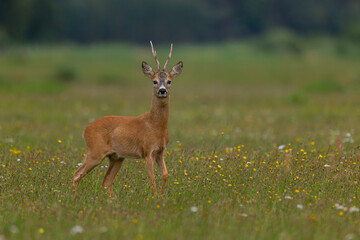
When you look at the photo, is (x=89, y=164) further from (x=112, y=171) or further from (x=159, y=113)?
(x=159, y=113)

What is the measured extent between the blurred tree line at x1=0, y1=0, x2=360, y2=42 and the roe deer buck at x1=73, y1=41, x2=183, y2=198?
7185 centimetres

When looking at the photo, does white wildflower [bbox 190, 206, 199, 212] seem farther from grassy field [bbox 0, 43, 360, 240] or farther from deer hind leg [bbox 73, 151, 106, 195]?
deer hind leg [bbox 73, 151, 106, 195]

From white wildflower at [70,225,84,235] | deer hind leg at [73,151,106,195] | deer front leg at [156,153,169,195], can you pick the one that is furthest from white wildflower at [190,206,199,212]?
deer hind leg at [73,151,106,195]

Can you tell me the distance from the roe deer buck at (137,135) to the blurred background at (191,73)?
3152 mm

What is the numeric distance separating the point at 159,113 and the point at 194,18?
76.5 m

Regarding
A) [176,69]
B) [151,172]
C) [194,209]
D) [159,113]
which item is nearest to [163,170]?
[151,172]

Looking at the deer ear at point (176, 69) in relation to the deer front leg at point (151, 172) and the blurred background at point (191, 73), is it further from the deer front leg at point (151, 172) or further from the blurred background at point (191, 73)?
the blurred background at point (191, 73)

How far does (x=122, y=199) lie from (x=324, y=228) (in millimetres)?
2530

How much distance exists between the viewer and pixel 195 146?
11188mm

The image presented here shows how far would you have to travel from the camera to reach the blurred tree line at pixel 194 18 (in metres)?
81.4

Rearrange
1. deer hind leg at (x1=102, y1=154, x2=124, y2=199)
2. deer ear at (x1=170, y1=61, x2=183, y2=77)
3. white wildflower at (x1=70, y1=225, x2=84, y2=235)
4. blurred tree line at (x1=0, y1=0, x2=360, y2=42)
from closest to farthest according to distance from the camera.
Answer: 1. white wildflower at (x1=70, y1=225, x2=84, y2=235)
2. deer ear at (x1=170, y1=61, x2=183, y2=77)
3. deer hind leg at (x1=102, y1=154, x2=124, y2=199)
4. blurred tree line at (x1=0, y1=0, x2=360, y2=42)

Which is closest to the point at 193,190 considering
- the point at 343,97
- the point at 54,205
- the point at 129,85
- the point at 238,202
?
the point at 238,202

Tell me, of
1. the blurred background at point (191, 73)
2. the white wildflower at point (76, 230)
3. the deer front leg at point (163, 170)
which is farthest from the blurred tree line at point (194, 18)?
the white wildflower at point (76, 230)

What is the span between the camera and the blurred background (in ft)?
50.1
